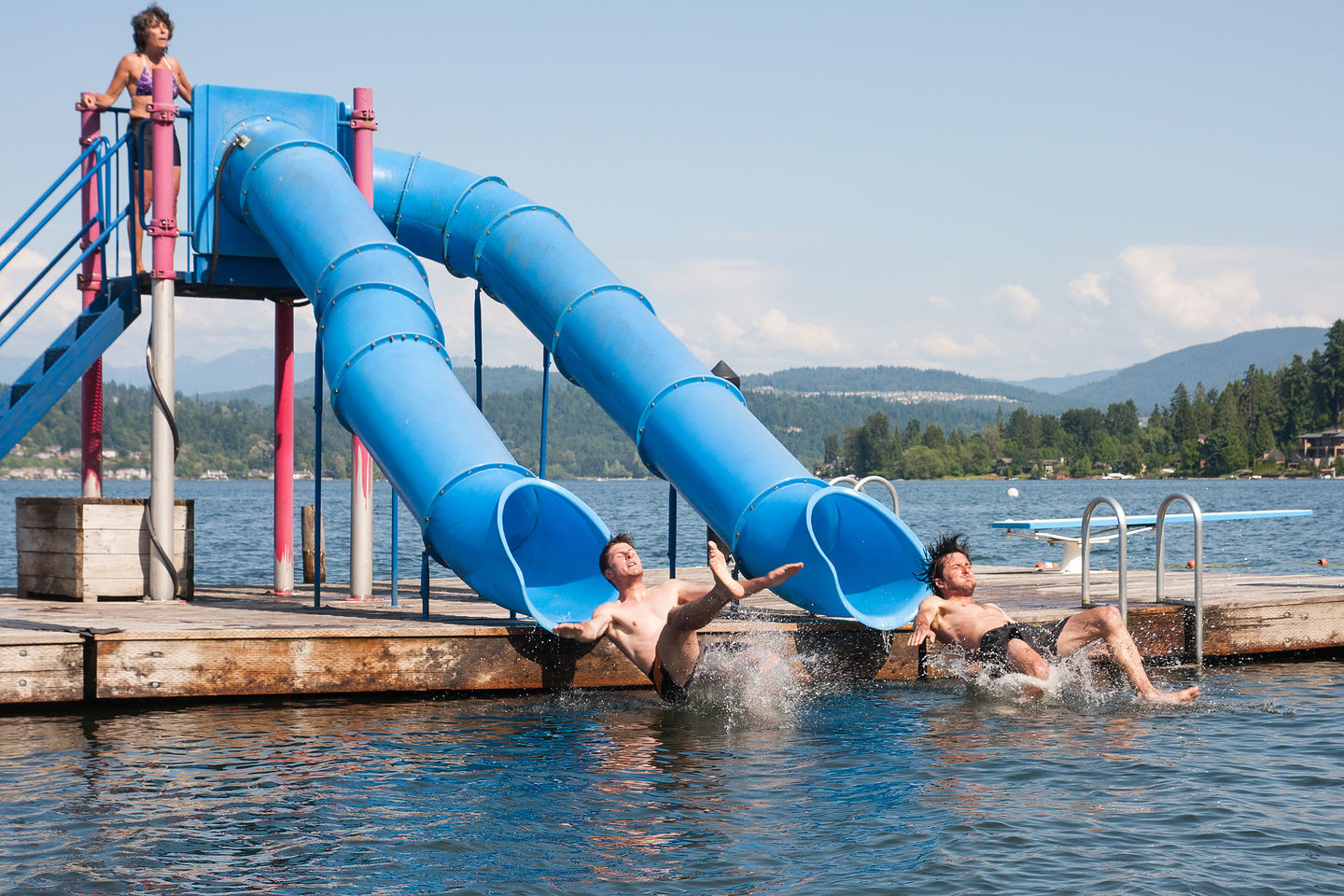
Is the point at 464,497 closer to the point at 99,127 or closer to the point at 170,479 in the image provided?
the point at 170,479

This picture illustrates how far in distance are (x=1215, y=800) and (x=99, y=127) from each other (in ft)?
45.3

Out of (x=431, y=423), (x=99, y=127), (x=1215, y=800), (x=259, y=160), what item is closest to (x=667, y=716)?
(x=431, y=423)

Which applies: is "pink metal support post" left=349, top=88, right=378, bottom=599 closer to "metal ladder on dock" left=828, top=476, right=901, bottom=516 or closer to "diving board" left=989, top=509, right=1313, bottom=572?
"metal ladder on dock" left=828, top=476, right=901, bottom=516

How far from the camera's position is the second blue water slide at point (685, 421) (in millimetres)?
12391

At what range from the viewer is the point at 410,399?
40.9 feet

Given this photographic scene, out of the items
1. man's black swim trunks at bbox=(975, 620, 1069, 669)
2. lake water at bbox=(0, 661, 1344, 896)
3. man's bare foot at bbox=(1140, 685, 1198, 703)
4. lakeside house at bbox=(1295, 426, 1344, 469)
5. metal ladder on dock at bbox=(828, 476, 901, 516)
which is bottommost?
lake water at bbox=(0, 661, 1344, 896)

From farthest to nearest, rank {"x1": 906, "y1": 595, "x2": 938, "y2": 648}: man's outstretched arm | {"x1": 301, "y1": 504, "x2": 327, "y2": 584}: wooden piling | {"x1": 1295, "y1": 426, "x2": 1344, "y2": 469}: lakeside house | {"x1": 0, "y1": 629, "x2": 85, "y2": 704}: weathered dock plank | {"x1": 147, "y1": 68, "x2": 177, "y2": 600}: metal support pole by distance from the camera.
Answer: {"x1": 1295, "y1": 426, "x2": 1344, "y2": 469}: lakeside house < {"x1": 301, "y1": 504, "x2": 327, "y2": 584}: wooden piling < {"x1": 147, "y1": 68, "x2": 177, "y2": 600}: metal support pole < {"x1": 906, "y1": 595, "x2": 938, "y2": 648}: man's outstretched arm < {"x1": 0, "y1": 629, "x2": 85, "y2": 704}: weathered dock plank

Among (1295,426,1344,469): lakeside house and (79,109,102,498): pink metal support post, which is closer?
(79,109,102,498): pink metal support post

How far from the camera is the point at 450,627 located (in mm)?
12109

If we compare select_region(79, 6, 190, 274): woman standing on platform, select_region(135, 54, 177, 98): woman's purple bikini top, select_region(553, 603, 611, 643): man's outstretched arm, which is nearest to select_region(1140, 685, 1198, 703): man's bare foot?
select_region(553, 603, 611, 643): man's outstretched arm

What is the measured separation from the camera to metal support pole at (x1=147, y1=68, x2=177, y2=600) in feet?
46.1

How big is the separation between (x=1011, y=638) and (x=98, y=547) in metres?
9.18

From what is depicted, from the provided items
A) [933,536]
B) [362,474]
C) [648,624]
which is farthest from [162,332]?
[933,536]

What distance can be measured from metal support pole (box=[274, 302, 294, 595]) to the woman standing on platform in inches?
88.7
